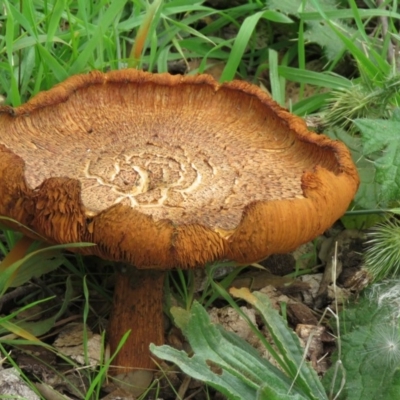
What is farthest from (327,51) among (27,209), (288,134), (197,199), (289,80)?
(27,209)

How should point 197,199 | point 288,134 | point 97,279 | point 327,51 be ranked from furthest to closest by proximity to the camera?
point 327,51, point 97,279, point 288,134, point 197,199

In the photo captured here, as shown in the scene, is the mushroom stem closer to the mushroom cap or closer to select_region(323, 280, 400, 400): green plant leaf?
the mushroom cap

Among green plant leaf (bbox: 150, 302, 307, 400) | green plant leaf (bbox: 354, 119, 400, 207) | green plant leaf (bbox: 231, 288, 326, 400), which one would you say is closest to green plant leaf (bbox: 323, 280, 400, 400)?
green plant leaf (bbox: 231, 288, 326, 400)

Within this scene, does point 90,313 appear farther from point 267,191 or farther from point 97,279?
point 267,191

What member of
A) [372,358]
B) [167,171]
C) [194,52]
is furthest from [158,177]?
[194,52]

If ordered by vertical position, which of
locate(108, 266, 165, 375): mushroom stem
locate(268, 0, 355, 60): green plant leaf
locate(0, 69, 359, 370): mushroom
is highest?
locate(268, 0, 355, 60): green plant leaf

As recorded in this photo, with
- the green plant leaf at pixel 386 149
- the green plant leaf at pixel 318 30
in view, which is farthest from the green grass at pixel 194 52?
the green plant leaf at pixel 386 149

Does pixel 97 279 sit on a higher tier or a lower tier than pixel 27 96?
lower
